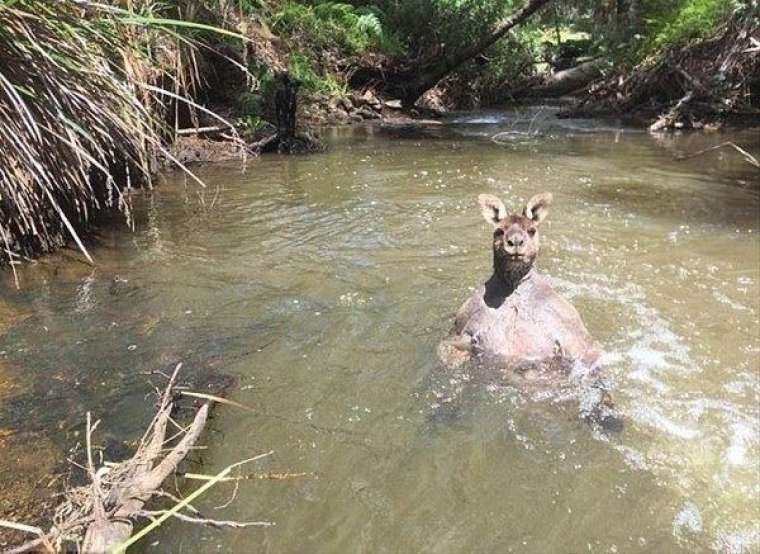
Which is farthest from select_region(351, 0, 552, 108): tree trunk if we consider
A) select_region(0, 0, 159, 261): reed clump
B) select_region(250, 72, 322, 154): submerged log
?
select_region(0, 0, 159, 261): reed clump

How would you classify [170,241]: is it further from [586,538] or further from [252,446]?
[586,538]

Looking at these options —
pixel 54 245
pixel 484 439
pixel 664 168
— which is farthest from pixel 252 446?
pixel 664 168

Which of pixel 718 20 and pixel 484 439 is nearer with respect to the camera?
pixel 484 439

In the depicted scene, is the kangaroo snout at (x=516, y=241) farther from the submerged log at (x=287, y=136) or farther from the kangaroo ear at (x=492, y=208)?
the submerged log at (x=287, y=136)

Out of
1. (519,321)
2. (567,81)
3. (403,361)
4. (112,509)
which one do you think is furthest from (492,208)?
(567,81)

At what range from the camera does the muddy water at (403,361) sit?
9.36 feet

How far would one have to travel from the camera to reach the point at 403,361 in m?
4.25

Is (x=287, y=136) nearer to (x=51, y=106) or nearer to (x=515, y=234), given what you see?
Result: (x=51, y=106)

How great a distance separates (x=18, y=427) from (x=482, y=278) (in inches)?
142

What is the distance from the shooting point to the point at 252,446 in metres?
3.29

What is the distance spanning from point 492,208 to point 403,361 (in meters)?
1.06

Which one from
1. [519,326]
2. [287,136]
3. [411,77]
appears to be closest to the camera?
[519,326]

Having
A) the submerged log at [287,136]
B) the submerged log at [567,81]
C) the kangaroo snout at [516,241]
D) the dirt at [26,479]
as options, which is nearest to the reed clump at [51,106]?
the dirt at [26,479]

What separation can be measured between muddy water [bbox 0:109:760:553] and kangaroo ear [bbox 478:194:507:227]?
91 centimetres
